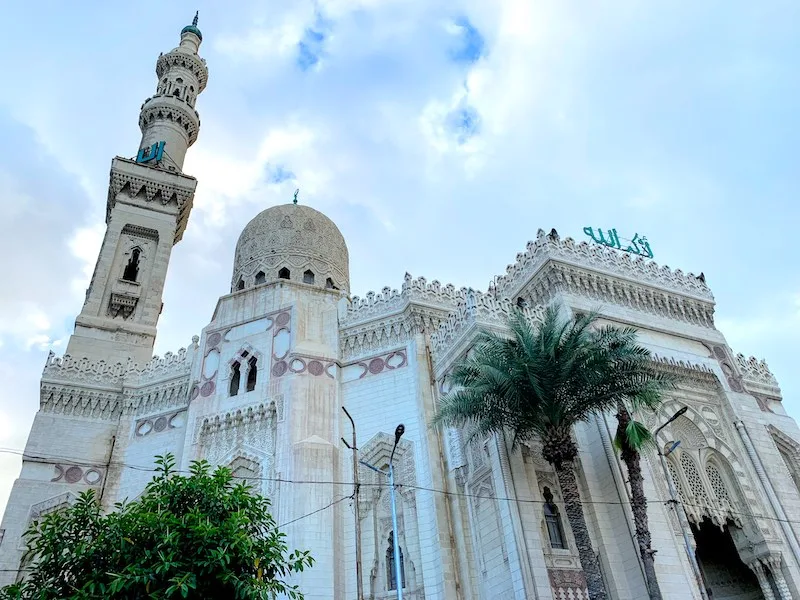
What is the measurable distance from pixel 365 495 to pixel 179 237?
22.1 metres

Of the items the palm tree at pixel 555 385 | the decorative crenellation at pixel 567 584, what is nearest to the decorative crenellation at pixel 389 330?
the palm tree at pixel 555 385

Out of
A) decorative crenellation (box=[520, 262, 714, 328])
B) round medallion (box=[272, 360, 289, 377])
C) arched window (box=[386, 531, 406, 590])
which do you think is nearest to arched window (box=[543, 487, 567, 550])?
arched window (box=[386, 531, 406, 590])

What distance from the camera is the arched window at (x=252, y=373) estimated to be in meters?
22.2

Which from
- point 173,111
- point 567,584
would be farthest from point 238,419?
point 173,111

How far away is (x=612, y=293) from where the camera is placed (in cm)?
2119

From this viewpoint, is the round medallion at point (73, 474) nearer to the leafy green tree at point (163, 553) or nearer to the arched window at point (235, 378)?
the arched window at point (235, 378)

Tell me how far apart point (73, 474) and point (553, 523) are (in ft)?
55.6

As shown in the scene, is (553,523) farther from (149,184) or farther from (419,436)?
(149,184)

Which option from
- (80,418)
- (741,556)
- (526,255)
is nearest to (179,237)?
(80,418)

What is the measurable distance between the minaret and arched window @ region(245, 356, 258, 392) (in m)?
8.03

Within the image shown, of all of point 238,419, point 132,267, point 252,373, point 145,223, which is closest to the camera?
point 238,419

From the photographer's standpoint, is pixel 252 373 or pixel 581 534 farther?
pixel 252 373

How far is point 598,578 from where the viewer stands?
13031 mm

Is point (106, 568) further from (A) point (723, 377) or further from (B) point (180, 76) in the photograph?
(B) point (180, 76)
